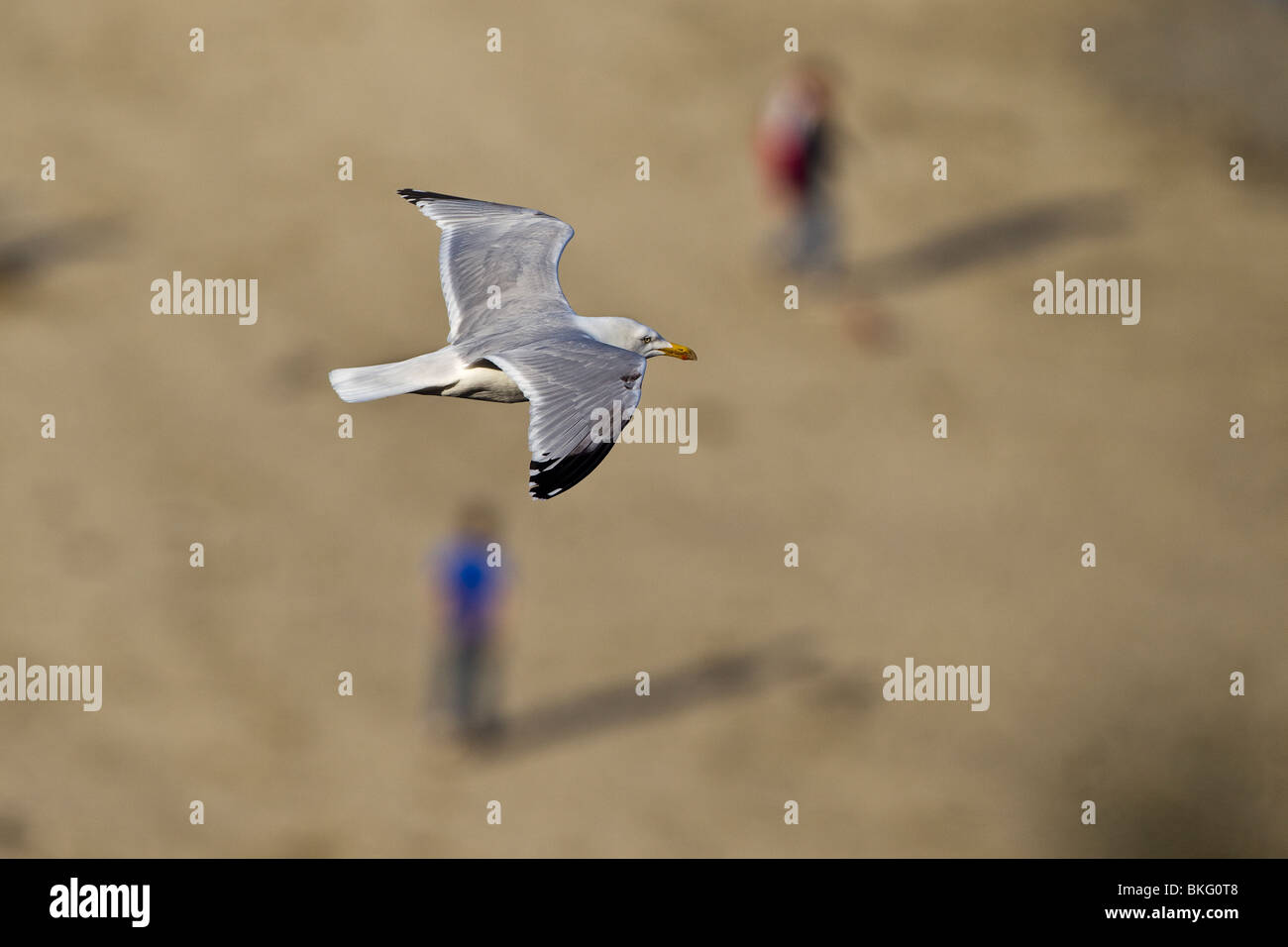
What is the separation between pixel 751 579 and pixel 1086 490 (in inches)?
176

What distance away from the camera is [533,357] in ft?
24.1

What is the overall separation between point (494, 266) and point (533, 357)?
142cm

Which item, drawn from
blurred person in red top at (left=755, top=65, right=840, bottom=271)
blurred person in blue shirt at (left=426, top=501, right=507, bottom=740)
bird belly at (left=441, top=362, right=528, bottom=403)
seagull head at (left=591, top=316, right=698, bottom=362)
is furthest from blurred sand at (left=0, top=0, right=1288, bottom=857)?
bird belly at (left=441, top=362, right=528, bottom=403)

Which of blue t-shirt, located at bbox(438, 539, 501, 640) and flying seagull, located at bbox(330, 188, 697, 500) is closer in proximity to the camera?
flying seagull, located at bbox(330, 188, 697, 500)

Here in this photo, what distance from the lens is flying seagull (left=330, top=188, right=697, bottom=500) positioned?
269 inches

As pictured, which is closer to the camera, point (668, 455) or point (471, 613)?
point (471, 613)
